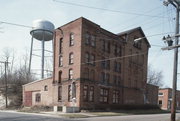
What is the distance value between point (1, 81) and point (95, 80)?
3417 centimetres

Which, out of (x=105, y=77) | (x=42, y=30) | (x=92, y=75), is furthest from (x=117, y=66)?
(x=42, y=30)

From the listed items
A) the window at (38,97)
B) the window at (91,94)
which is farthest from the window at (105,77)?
the window at (38,97)

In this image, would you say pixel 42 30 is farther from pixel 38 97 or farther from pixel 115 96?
pixel 115 96

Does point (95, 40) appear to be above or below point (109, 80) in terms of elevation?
above

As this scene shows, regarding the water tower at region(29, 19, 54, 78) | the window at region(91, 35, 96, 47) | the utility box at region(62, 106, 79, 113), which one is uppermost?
the water tower at region(29, 19, 54, 78)

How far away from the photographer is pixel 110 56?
46.4 m

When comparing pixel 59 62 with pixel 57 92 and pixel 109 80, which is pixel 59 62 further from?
pixel 109 80

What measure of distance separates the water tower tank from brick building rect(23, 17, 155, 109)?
14.4 m

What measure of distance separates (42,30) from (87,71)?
74.2 ft

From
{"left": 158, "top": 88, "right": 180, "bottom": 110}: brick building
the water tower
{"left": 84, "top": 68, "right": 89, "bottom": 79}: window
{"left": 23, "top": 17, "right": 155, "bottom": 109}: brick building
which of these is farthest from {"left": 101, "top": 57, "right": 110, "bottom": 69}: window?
{"left": 158, "top": 88, "right": 180, "bottom": 110}: brick building

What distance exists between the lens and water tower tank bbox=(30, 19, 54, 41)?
5909cm

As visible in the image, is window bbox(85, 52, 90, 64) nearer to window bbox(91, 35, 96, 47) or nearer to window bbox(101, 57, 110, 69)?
window bbox(91, 35, 96, 47)

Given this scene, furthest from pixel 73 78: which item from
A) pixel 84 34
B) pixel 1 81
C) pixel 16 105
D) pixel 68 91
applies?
pixel 1 81

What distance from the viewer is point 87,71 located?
4106 centimetres
